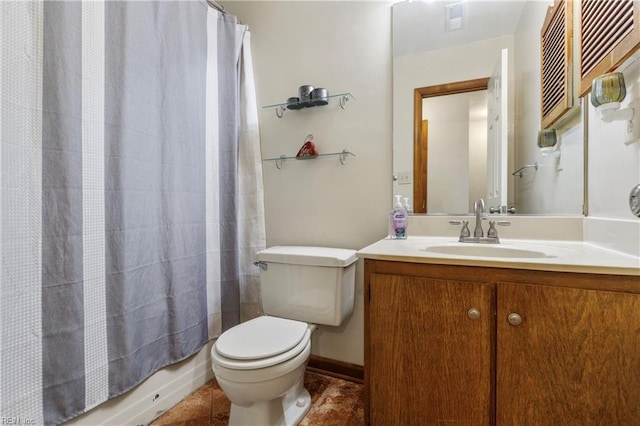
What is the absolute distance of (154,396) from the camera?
1.35 meters

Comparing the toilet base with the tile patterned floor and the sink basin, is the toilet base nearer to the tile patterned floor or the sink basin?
the tile patterned floor

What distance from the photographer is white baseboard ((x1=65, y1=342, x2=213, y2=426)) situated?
3.79 feet

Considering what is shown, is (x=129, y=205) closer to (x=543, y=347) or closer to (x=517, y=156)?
(x=543, y=347)

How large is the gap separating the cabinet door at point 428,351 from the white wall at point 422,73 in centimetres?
67

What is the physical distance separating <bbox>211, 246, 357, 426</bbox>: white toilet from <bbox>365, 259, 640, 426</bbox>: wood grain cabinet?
1.10 ft

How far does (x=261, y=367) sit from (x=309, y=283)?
48 centimetres

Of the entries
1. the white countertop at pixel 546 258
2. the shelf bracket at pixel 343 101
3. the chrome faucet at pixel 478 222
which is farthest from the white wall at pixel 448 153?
the shelf bracket at pixel 343 101

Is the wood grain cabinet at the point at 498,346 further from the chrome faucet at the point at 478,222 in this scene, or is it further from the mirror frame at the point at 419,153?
the mirror frame at the point at 419,153

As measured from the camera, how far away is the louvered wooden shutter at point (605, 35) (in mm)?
778

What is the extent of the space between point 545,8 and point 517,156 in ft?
2.09

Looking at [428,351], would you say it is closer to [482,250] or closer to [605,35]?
[482,250]

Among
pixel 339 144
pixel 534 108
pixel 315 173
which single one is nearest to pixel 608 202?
pixel 534 108

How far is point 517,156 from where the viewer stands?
1.35 m

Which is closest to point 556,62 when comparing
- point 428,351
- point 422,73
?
point 422,73
